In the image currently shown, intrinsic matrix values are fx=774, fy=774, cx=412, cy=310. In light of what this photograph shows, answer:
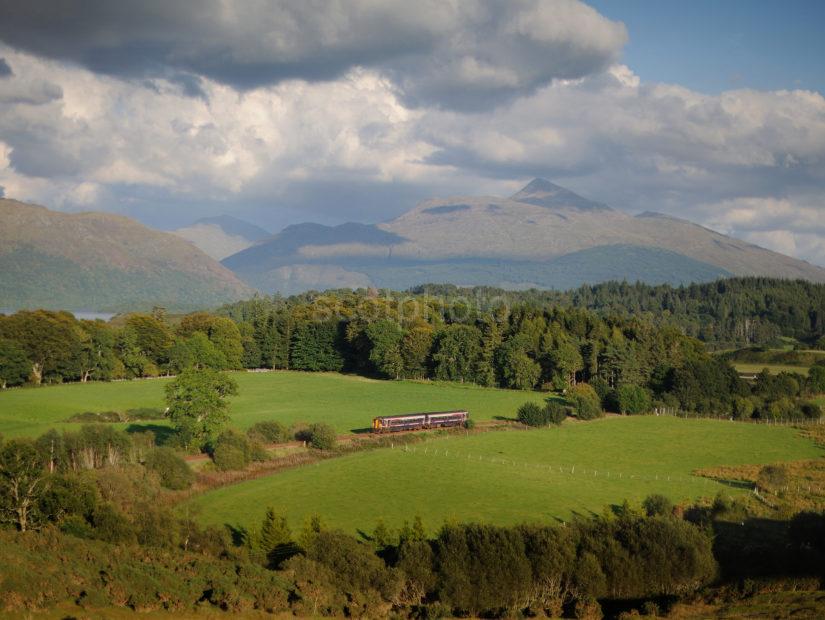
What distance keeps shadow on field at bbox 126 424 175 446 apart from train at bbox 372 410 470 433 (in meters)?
17.2

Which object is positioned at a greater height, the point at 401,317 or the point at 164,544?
the point at 401,317

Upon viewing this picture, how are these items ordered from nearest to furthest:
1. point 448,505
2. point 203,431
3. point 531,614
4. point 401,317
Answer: point 531,614, point 448,505, point 203,431, point 401,317

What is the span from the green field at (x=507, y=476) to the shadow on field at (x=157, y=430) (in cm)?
1239

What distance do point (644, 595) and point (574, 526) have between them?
4.30 metres

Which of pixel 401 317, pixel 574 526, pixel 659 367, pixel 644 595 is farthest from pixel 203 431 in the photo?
pixel 401 317

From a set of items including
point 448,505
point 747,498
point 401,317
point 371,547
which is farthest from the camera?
point 401,317

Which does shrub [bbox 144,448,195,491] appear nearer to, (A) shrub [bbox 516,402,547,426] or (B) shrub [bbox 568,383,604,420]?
(A) shrub [bbox 516,402,547,426]

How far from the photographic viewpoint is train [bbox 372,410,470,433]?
6719cm

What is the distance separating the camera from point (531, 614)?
27.3 m

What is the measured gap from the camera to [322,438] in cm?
5772

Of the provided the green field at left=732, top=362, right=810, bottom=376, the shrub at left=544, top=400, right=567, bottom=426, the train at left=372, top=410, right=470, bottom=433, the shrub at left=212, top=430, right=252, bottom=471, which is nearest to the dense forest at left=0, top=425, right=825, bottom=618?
the shrub at left=212, top=430, right=252, bottom=471

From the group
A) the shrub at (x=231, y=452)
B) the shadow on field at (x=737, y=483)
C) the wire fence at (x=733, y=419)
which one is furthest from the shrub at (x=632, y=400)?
the shrub at (x=231, y=452)

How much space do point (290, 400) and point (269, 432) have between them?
1095 inches

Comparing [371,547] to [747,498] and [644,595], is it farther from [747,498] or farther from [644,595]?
[747,498]
